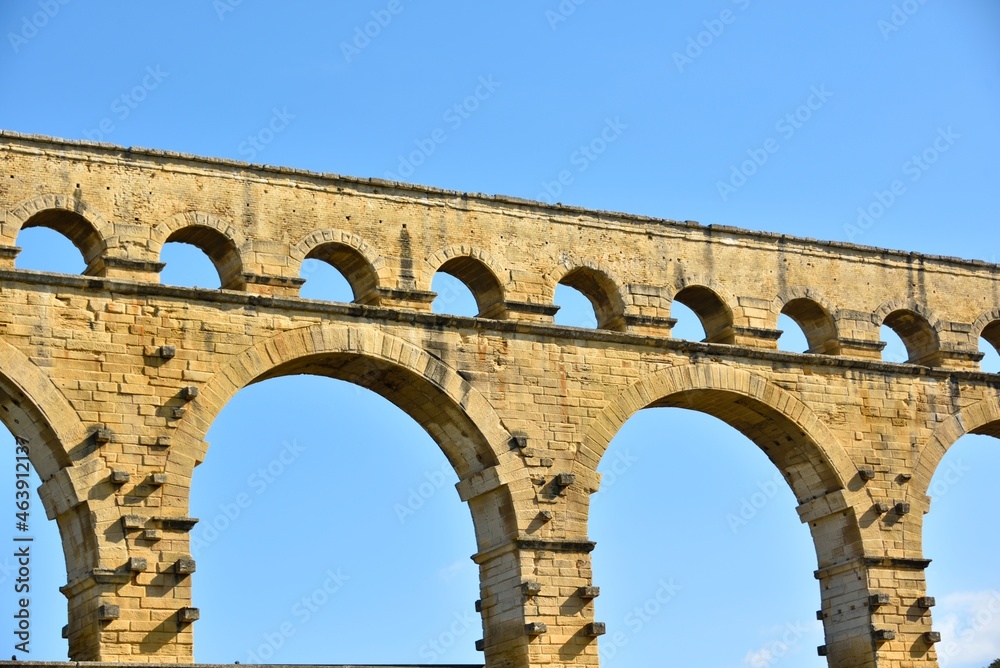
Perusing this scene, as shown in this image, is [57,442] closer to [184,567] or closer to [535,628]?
[184,567]

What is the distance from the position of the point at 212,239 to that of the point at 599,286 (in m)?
5.50

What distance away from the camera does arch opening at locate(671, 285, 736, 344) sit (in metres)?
24.6

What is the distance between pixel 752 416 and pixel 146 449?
8850mm

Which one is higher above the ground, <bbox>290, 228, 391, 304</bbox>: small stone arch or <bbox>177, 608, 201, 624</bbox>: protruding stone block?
<bbox>290, 228, 391, 304</bbox>: small stone arch

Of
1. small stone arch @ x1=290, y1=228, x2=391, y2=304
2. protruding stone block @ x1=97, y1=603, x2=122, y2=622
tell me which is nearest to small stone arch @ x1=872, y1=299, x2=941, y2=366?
small stone arch @ x1=290, y1=228, x2=391, y2=304

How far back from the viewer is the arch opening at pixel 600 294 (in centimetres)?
2377

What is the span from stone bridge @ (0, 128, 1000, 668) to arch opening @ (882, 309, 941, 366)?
0.04 m

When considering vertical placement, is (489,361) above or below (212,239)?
below

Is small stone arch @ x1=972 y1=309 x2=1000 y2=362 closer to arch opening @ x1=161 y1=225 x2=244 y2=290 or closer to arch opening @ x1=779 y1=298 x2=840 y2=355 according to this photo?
arch opening @ x1=779 y1=298 x2=840 y2=355

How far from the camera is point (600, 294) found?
24.1 meters

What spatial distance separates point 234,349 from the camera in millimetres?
20953

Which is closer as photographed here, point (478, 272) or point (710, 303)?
point (478, 272)

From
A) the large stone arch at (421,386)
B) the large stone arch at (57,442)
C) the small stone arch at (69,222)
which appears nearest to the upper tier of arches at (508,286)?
the small stone arch at (69,222)

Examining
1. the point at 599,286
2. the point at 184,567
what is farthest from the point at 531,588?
the point at 599,286
